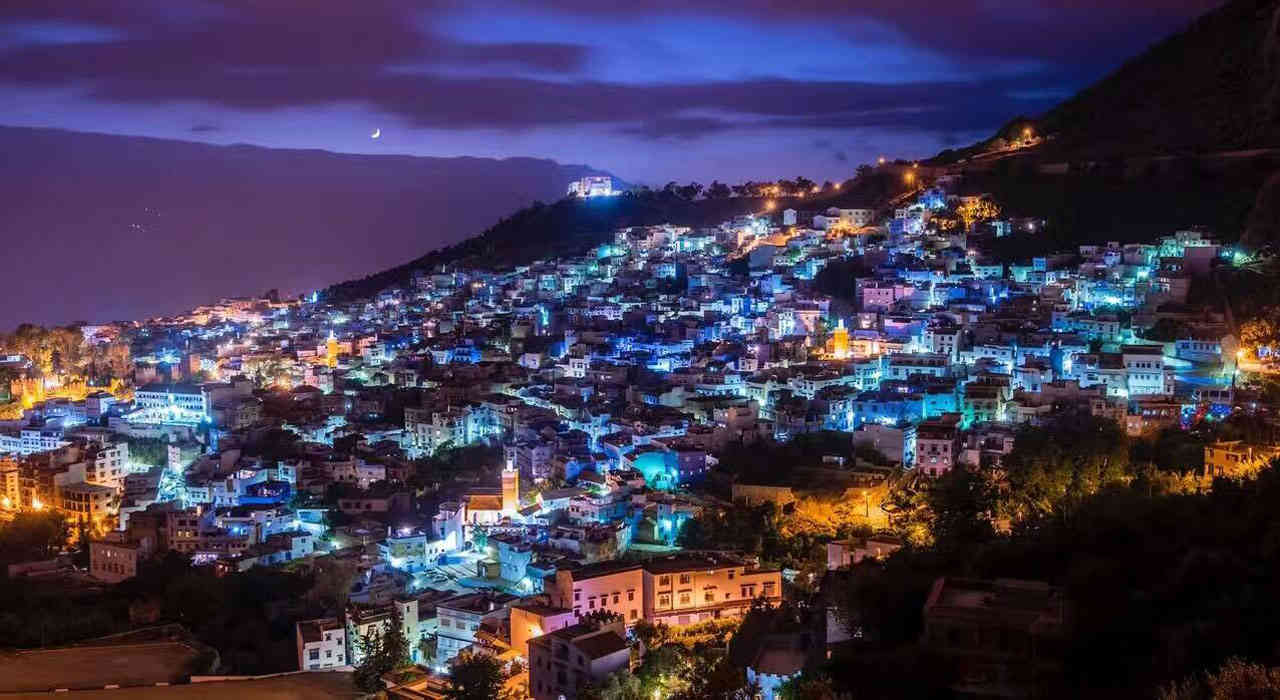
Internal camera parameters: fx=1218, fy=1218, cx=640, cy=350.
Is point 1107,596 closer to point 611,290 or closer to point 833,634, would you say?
point 833,634

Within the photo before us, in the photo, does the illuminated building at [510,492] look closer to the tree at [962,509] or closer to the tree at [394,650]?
the tree at [394,650]

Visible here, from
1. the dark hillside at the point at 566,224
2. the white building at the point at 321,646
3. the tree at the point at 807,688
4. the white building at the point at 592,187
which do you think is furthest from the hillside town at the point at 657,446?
the white building at the point at 592,187

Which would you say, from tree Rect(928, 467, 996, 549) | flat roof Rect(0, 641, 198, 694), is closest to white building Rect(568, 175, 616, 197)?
tree Rect(928, 467, 996, 549)

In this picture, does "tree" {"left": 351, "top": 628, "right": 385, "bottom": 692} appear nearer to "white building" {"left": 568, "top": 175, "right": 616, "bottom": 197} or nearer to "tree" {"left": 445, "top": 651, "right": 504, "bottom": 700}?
"tree" {"left": 445, "top": 651, "right": 504, "bottom": 700}

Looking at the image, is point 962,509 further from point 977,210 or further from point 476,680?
point 977,210

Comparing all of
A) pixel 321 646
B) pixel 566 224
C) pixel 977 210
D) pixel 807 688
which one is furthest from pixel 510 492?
pixel 566 224

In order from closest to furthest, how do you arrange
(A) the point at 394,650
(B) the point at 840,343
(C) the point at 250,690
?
(A) the point at 394,650
(C) the point at 250,690
(B) the point at 840,343

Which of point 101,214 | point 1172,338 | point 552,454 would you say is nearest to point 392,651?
point 552,454
